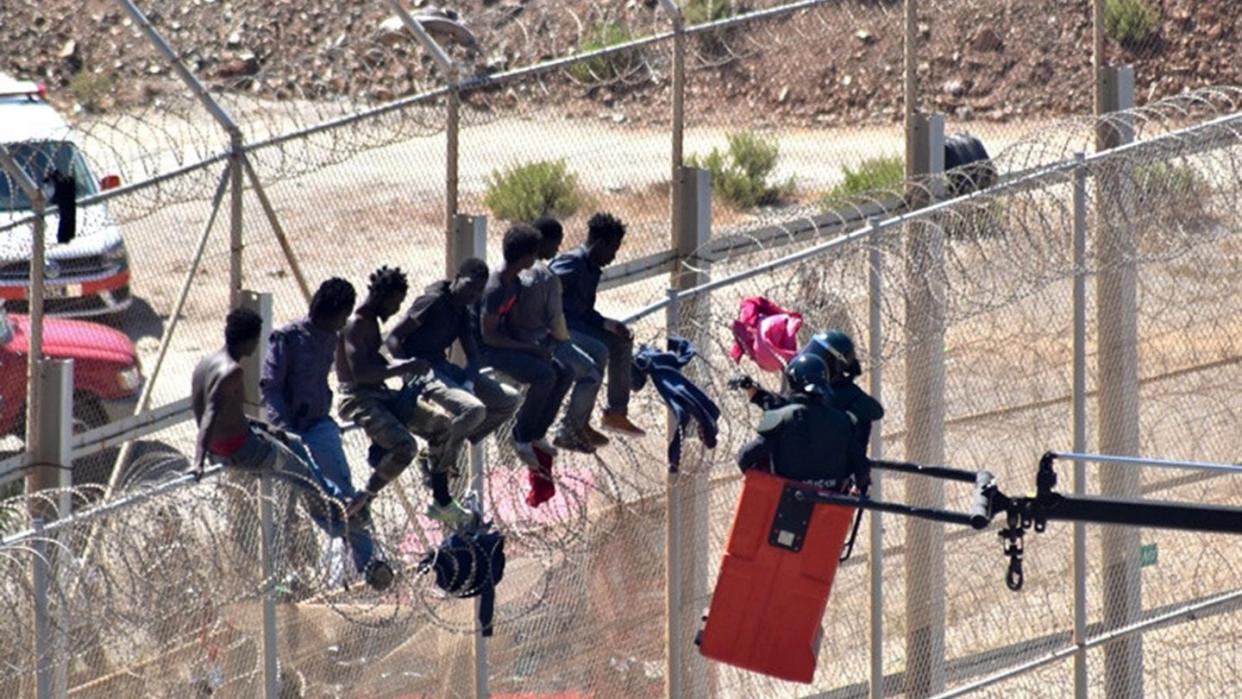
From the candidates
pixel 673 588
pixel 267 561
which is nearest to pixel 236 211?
pixel 267 561

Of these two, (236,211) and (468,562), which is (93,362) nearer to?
(236,211)

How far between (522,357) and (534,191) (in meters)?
1.85

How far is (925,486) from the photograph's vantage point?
11508 millimetres

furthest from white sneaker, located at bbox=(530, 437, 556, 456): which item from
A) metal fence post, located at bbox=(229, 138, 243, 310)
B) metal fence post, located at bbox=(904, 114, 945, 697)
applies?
metal fence post, located at bbox=(904, 114, 945, 697)

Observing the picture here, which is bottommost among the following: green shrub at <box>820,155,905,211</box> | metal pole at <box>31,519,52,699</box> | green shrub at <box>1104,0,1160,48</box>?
metal pole at <box>31,519,52,699</box>

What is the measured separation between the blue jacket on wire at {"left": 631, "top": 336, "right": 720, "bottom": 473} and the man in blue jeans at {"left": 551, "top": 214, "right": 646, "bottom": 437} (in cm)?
10

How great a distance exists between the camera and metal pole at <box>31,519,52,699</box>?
774 cm

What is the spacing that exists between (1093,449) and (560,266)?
4.08m

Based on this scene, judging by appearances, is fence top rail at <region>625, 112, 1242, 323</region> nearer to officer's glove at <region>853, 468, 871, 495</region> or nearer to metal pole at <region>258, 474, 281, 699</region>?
officer's glove at <region>853, 468, 871, 495</region>

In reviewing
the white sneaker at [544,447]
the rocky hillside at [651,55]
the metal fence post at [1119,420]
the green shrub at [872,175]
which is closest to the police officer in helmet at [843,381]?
the white sneaker at [544,447]

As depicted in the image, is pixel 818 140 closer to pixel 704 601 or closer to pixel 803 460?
pixel 704 601

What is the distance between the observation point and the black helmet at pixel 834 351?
8.48 meters

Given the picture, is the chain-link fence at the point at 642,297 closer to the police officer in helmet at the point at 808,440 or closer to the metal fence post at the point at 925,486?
the metal fence post at the point at 925,486

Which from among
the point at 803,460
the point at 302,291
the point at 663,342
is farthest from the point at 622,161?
the point at 803,460
